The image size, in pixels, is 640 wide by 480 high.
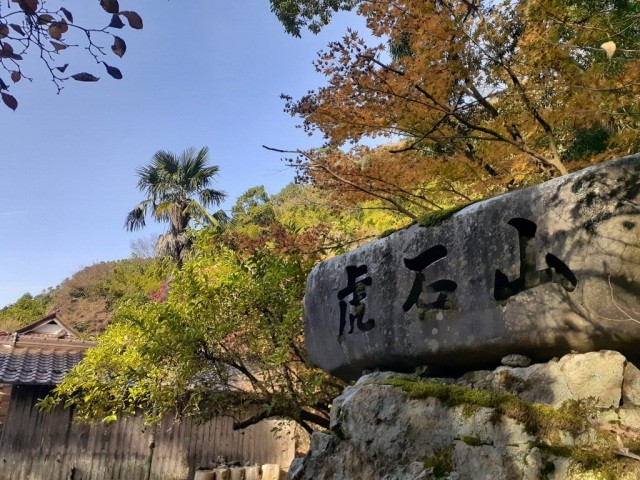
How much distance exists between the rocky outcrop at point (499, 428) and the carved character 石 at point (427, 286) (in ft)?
2.61

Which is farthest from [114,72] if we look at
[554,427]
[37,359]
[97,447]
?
[37,359]

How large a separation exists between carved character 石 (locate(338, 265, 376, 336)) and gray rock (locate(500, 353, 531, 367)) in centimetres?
163

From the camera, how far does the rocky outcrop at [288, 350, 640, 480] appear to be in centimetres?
352

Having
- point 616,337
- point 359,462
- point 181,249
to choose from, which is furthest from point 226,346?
point 181,249

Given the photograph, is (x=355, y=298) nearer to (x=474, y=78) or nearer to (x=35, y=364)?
(x=474, y=78)

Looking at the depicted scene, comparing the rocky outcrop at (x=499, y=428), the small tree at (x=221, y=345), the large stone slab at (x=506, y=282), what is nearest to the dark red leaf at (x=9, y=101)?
the rocky outcrop at (x=499, y=428)

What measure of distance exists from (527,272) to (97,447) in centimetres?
1070

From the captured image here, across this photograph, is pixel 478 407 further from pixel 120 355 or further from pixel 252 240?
pixel 120 355

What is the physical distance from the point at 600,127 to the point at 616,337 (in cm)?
678

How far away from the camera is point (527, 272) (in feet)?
15.0

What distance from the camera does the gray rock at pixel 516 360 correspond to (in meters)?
4.55

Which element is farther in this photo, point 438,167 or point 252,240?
point 252,240

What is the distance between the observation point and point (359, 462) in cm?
462

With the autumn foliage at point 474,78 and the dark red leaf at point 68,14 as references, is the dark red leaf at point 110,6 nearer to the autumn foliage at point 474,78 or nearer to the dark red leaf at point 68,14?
the dark red leaf at point 68,14
